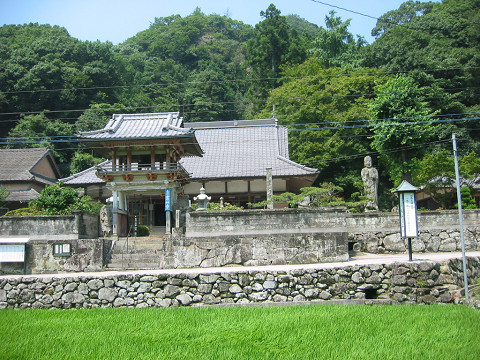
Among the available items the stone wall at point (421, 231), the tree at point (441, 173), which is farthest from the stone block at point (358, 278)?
the tree at point (441, 173)

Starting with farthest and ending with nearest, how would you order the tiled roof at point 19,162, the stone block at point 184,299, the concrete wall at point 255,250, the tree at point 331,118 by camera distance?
1. the tiled roof at point 19,162
2. the tree at point 331,118
3. the concrete wall at point 255,250
4. the stone block at point 184,299

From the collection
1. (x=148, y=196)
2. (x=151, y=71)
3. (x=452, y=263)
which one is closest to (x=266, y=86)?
(x=151, y=71)

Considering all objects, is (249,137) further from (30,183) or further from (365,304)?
(365,304)

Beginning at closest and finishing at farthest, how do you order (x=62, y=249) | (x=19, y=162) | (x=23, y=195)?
(x=62, y=249), (x=23, y=195), (x=19, y=162)

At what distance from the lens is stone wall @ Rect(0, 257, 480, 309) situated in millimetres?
13641

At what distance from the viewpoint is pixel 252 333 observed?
9.73 meters

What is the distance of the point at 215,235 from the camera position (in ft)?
60.2

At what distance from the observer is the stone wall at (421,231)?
69.5ft

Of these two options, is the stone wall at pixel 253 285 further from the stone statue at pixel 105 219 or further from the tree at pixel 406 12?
the tree at pixel 406 12

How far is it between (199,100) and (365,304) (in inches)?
1614

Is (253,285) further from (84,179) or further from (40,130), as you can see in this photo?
(40,130)

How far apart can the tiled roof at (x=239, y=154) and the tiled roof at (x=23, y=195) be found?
345cm

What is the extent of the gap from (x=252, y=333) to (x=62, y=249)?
11.0m

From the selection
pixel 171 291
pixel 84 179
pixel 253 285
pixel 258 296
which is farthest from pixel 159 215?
pixel 258 296
